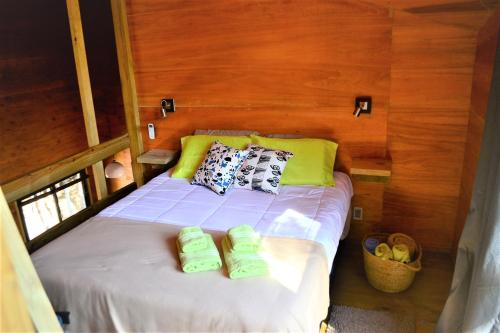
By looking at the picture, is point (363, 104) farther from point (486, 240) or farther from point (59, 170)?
point (59, 170)

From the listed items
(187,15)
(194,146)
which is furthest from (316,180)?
(187,15)

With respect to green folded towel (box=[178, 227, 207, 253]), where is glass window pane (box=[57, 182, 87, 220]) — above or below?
below

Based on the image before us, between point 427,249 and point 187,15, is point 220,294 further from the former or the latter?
point 187,15

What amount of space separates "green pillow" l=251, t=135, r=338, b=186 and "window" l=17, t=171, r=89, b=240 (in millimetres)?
2192

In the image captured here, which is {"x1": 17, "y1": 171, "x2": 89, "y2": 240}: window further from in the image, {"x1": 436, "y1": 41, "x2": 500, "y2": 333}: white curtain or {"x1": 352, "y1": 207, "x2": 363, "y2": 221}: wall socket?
{"x1": 436, "y1": 41, "x2": 500, "y2": 333}: white curtain

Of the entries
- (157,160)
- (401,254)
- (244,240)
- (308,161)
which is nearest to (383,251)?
(401,254)

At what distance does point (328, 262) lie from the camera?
1.94 m

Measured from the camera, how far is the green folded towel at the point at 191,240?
1.84 metres

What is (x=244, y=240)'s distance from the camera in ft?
6.05

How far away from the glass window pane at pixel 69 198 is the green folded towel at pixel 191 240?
271 centimetres

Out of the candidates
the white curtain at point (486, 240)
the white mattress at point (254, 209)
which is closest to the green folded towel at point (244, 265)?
the white mattress at point (254, 209)

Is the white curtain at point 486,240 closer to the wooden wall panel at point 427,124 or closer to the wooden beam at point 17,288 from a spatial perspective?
the wooden wall panel at point 427,124

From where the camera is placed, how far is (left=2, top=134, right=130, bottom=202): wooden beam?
8.21 ft

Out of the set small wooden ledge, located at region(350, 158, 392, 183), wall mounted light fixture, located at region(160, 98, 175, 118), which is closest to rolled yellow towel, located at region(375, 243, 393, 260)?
small wooden ledge, located at region(350, 158, 392, 183)
